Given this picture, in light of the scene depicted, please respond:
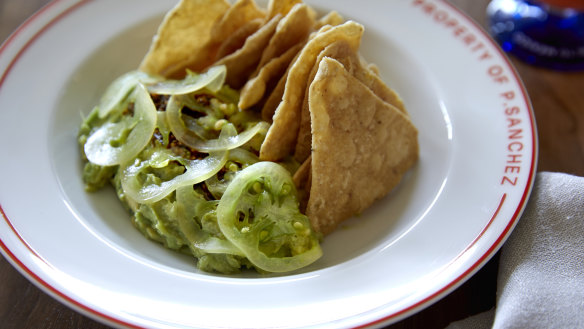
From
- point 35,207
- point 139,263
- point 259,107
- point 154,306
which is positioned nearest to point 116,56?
point 259,107

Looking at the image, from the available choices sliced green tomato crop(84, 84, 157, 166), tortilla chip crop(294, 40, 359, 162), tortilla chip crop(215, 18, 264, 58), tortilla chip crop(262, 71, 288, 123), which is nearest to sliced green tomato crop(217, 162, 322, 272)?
tortilla chip crop(294, 40, 359, 162)

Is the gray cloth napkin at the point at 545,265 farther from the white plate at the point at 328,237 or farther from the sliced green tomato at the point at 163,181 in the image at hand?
the sliced green tomato at the point at 163,181

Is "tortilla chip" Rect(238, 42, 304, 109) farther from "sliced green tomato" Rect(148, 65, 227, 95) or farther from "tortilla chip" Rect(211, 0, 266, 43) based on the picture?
"tortilla chip" Rect(211, 0, 266, 43)

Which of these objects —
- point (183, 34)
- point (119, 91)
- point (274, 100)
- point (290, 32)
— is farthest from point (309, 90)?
point (119, 91)

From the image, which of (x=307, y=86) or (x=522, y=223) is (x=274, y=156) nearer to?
(x=307, y=86)

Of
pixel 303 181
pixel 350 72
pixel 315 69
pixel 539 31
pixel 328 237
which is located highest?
pixel 315 69

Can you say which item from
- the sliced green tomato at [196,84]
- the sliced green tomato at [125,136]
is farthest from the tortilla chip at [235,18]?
the sliced green tomato at [125,136]

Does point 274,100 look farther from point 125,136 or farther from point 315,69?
point 125,136
